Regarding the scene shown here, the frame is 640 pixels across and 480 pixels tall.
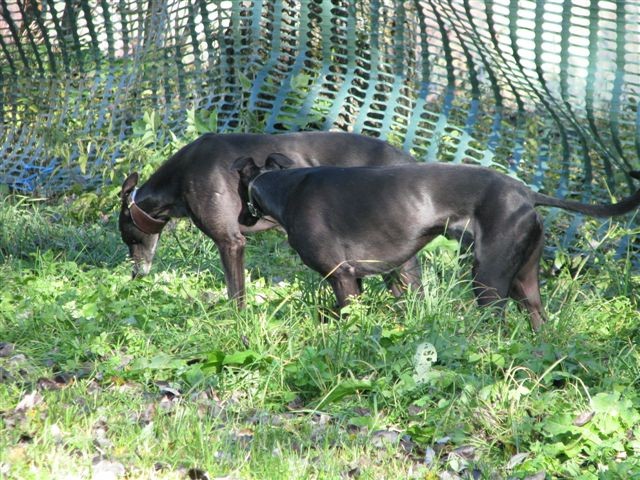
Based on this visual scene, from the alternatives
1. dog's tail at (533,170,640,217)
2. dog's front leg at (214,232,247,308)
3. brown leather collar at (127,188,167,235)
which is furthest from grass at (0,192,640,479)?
brown leather collar at (127,188,167,235)

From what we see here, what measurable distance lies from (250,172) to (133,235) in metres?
1.50

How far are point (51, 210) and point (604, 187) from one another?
15.1 ft

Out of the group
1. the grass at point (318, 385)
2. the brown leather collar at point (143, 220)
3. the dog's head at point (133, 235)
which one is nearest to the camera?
the grass at point (318, 385)

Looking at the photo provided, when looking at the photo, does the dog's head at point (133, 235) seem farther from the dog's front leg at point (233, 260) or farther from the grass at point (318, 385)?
the grass at point (318, 385)

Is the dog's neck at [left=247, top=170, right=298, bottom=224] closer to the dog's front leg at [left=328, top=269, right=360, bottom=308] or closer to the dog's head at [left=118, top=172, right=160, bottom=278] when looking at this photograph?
the dog's front leg at [left=328, top=269, right=360, bottom=308]

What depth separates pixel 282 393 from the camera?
501 cm

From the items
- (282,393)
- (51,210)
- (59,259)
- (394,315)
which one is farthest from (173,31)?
(282,393)

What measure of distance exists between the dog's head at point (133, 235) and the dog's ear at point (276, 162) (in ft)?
4.64

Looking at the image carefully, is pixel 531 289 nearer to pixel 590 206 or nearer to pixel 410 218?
pixel 590 206

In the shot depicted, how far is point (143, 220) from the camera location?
777 centimetres

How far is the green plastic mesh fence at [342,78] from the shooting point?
7273 millimetres

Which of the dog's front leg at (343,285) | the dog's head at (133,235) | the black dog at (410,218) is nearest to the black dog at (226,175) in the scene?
the dog's head at (133,235)

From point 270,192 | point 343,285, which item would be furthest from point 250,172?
point 343,285

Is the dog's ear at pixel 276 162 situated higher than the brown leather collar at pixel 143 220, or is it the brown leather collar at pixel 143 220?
the dog's ear at pixel 276 162
